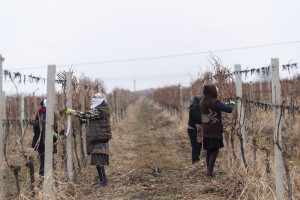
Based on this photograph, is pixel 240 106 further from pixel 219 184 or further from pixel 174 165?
pixel 174 165

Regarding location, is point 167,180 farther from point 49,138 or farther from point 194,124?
point 49,138

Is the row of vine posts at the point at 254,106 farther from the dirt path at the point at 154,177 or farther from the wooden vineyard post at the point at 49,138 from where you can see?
the wooden vineyard post at the point at 49,138

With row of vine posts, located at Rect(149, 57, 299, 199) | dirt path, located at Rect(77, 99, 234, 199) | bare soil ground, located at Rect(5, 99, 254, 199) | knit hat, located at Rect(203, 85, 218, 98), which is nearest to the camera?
row of vine posts, located at Rect(149, 57, 299, 199)

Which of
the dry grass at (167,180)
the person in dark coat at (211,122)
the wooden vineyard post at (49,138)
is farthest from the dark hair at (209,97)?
the wooden vineyard post at (49,138)

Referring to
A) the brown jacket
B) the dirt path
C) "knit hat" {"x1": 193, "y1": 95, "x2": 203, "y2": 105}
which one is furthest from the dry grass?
"knit hat" {"x1": 193, "y1": 95, "x2": 203, "y2": 105}

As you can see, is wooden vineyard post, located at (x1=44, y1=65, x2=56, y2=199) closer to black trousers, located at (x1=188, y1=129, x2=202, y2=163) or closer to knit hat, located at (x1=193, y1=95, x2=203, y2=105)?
knit hat, located at (x1=193, y1=95, x2=203, y2=105)

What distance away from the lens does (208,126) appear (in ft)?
16.6

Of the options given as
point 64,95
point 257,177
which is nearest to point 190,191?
point 257,177

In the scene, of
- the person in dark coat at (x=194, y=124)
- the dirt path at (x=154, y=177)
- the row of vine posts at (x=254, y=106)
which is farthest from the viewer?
the person in dark coat at (x=194, y=124)

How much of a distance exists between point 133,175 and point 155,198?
4.83 feet

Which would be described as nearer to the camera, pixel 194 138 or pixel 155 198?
pixel 155 198

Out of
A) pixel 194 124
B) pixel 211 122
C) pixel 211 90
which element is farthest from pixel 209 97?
pixel 194 124

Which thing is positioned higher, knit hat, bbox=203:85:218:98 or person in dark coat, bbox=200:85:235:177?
knit hat, bbox=203:85:218:98

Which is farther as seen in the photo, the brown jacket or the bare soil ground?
the brown jacket
